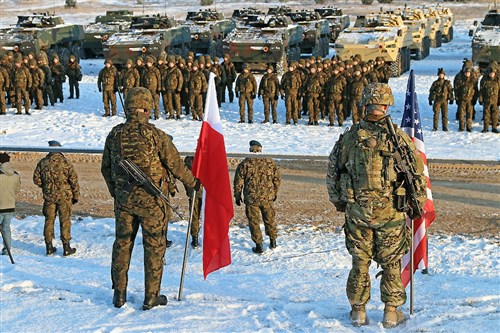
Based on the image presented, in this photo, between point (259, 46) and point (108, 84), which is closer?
point (108, 84)

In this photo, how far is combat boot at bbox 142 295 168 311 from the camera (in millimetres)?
6512

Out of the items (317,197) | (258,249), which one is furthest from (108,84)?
(258,249)

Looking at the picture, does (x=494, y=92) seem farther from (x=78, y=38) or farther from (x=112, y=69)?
(x=78, y=38)

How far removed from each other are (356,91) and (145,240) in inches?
425

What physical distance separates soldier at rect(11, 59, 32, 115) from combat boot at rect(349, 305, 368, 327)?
13.8 metres

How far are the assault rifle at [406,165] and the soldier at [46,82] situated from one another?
1433 cm

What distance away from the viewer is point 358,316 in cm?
593

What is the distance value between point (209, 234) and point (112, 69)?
12.0m

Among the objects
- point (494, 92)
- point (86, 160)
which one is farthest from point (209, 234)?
point (494, 92)

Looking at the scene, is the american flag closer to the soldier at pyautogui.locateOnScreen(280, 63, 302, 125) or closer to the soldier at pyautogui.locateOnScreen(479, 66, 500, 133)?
the soldier at pyautogui.locateOnScreen(479, 66, 500, 133)

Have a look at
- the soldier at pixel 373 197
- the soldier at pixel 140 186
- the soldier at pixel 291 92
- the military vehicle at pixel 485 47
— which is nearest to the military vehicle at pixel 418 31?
the military vehicle at pixel 485 47

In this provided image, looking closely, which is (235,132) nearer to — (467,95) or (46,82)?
(467,95)

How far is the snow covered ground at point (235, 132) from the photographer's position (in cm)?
1490

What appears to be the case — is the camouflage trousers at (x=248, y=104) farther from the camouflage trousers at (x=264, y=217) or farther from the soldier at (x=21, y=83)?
the camouflage trousers at (x=264, y=217)
